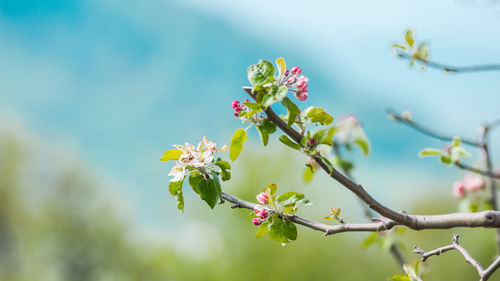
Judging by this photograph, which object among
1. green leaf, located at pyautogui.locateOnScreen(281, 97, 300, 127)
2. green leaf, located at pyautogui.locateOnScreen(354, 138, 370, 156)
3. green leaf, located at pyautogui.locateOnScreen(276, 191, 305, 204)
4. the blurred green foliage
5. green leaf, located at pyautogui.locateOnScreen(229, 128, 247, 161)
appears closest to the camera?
green leaf, located at pyautogui.locateOnScreen(281, 97, 300, 127)

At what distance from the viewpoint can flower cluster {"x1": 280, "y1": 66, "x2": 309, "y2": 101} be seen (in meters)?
1.06

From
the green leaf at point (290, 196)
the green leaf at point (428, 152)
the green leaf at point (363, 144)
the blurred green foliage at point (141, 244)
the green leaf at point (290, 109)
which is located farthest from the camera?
the blurred green foliage at point (141, 244)

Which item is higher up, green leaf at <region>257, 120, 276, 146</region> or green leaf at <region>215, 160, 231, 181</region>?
green leaf at <region>215, 160, 231, 181</region>

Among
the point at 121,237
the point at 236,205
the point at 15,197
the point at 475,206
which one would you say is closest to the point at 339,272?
the point at 121,237

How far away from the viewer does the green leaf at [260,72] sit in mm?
1000

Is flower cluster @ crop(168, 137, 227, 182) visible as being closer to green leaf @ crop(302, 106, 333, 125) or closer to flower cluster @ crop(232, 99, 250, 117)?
flower cluster @ crop(232, 99, 250, 117)

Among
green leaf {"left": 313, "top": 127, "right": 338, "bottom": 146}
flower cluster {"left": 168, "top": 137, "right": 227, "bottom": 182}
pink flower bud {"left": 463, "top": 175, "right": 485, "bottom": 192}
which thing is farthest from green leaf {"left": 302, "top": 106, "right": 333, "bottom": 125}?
pink flower bud {"left": 463, "top": 175, "right": 485, "bottom": 192}

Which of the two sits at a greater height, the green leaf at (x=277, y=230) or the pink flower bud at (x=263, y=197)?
the pink flower bud at (x=263, y=197)

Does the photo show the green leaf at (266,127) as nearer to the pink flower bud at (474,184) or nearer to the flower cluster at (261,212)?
the flower cluster at (261,212)

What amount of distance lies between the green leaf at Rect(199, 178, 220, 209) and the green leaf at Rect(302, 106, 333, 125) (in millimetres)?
295

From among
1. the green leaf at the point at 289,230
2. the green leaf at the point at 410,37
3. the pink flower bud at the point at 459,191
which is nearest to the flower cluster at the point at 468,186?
the pink flower bud at the point at 459,191

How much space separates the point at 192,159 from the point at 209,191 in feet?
0.32

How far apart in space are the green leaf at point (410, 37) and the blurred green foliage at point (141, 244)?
26.4 feet

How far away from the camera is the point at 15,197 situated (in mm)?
15562
